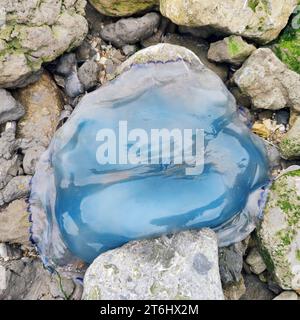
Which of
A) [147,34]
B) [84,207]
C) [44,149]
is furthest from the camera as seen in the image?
[147,34]

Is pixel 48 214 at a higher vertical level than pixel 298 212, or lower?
higher

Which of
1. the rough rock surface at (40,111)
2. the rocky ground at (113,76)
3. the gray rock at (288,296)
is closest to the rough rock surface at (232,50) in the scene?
the rocky ground at (113,76)

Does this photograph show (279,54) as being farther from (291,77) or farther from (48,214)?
(48,214)

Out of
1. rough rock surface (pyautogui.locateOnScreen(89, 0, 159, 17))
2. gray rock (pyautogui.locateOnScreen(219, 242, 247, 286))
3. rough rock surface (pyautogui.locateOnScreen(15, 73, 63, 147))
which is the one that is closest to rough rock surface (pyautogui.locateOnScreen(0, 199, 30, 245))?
rough rock surface (pyautogui.locateOnScreen(15, 73, 63, 147))

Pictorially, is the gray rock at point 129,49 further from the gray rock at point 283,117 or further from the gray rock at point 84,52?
the gray rock at point 283,117
